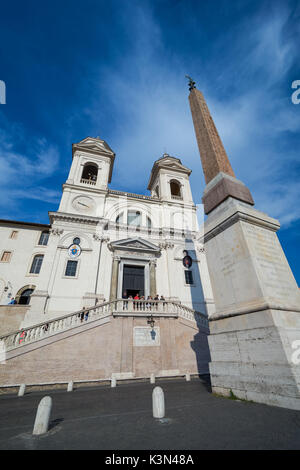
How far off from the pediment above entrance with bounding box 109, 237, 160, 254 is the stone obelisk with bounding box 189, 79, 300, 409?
1270cm

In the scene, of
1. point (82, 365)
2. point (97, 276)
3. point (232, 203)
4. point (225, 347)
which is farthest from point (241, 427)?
point (97, 276)

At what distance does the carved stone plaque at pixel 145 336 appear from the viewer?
1238 centimetres

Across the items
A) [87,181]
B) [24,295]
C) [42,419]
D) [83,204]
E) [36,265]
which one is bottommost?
[42,419]

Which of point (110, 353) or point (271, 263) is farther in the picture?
point (110, 353)

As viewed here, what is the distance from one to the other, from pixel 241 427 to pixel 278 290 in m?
3.05

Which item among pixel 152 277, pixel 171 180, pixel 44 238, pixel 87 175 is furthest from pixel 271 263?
pixel 87 175

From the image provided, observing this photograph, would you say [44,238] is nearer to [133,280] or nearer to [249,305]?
[133,280]

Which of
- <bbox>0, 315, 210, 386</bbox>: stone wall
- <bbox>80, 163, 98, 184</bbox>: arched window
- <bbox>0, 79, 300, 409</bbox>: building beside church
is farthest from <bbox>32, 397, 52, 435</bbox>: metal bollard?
<bbox>80, 163, 98, 184</bbox>: arched window

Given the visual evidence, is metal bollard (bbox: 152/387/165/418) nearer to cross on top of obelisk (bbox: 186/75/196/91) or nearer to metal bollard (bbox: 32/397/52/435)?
metal bollard (bbox: 32/397/52/435)

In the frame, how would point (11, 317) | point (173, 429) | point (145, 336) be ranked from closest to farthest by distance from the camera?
point (173, 429) < point (145, 336) < point (11, 317)

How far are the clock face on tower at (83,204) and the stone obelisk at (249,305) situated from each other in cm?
1620

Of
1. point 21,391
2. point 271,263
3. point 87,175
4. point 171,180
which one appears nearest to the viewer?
point 271,263

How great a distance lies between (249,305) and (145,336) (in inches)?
365

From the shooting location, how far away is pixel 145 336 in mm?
12617
